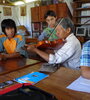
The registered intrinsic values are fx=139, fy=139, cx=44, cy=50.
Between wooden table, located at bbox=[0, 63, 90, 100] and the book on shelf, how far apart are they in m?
0.04

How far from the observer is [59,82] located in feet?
3.14

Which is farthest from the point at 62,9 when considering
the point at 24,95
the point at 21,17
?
the point at 24,95

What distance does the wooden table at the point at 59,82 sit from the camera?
0.79 meters

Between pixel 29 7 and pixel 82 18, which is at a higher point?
pixel 29 7

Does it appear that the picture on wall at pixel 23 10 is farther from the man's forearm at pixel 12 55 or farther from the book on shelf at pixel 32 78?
the book on shelf at pixel 32 78

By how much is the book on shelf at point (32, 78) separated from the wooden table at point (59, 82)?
4 centimetres

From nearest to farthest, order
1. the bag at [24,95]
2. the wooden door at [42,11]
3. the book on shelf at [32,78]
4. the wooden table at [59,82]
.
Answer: the bag at [24,95]
the wooden table at [59,82]
the book on shelf at [32,78]
the wooden door at [42,11]

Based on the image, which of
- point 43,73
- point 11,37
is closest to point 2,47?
point 11,37

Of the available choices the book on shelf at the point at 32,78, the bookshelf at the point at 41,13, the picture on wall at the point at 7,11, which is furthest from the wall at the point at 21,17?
the book on shelf at the point at 32,78

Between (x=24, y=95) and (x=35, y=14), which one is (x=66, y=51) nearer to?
(x=24, y=95)

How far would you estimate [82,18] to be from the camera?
13.9ft

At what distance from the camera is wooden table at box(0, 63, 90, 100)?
786mm

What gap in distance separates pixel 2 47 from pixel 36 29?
10.5 ft

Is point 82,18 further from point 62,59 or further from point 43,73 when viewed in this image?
point 43,73
